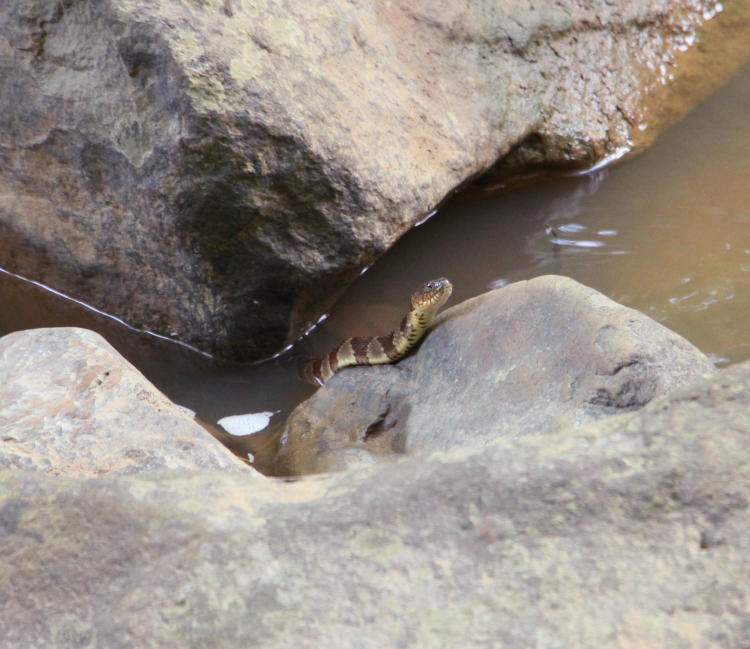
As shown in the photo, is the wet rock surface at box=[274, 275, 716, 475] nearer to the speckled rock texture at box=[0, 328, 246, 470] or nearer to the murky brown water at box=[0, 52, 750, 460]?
the murky brown water at box=[0, 52, 750, 460]

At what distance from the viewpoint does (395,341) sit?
138 inches

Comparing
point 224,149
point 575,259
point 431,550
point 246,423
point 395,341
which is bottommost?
point 246,423

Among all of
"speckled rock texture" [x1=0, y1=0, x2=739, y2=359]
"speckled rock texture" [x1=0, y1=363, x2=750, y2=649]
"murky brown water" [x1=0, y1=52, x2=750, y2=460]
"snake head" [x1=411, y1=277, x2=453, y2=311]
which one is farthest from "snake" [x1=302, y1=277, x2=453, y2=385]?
"speckled rock texture" [x1=0, y1=363, x2=750, y2=649]

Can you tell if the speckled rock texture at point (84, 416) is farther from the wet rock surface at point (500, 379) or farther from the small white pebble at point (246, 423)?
the small white pebble at point (246, 423)

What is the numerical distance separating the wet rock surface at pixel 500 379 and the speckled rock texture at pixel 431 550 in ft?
3.18

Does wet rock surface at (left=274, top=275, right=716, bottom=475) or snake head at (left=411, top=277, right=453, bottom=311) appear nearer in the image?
wet rock surface at (left=274, top=275, right=716, bottom=475)

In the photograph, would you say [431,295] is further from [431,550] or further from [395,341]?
[431,550]

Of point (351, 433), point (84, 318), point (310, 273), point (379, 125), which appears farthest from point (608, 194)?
point (84, 318)

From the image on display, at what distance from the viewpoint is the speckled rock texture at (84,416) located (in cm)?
217

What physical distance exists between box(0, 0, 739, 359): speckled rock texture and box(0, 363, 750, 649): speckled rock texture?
217cm

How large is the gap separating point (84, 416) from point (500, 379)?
1321 mm

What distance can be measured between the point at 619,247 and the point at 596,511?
321cm

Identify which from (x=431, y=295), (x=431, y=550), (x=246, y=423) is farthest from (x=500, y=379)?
(x=431, y=550)

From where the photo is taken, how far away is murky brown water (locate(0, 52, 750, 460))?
148 inches
